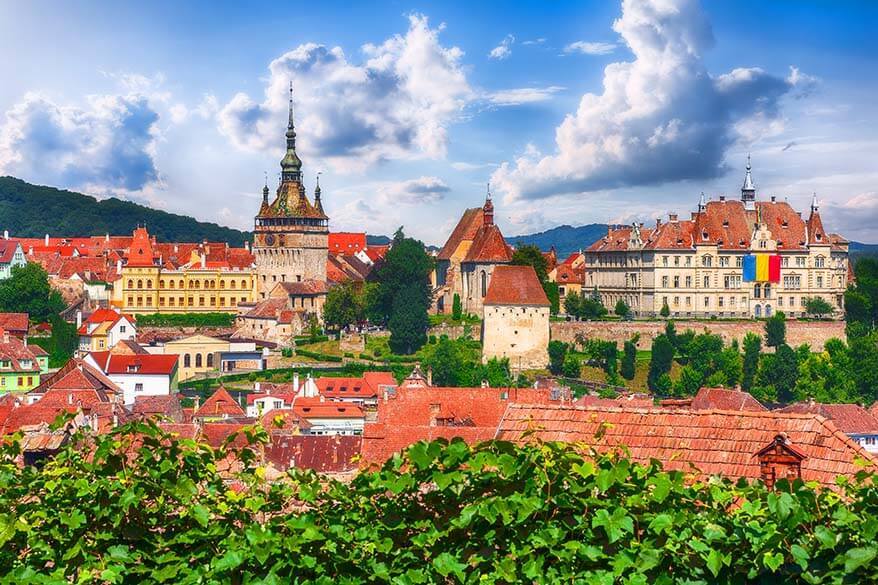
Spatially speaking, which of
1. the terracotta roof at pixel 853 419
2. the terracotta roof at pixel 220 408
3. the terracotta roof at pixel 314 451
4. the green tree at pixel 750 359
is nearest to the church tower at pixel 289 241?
the green tree at pixel 750 359

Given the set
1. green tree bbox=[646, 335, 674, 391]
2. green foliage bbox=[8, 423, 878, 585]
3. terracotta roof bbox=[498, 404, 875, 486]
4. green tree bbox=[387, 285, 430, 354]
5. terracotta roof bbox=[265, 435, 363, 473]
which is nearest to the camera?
green foliage bbox=[8, 423, 878, 585]

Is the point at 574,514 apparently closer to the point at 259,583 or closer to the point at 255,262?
the point at 259,583

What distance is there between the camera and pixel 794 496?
9875 mm

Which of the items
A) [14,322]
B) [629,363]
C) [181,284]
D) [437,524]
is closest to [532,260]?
[629,363]

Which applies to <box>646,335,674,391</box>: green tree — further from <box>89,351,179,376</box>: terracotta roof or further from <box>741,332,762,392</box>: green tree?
<box>89,351,179,376</box>: terracotta roof

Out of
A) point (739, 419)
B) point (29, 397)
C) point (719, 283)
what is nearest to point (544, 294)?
point (719, 283)

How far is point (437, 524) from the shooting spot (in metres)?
10.8

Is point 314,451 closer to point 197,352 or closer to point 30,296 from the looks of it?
point 197,352

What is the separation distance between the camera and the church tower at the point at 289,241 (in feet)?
339

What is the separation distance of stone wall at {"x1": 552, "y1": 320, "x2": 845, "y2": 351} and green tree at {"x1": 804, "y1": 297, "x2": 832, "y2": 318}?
4256 mm

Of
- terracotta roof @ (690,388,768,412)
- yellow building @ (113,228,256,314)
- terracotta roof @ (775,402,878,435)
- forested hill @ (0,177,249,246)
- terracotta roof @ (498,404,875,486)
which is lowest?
terracotta roof @ (775,402,878,435)

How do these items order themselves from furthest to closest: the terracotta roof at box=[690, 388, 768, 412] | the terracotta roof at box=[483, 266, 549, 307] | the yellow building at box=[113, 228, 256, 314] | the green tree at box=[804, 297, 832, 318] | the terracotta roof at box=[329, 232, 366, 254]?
the terracotta roof at box=[329, 232, 366, 254]
the yellow building at box=[113, 228, 256, 314]
the green tree at box=[804, 297, 832, 318]
the terracotta roof at box=[483, 266, 549, 307]
the terracotta roof at box=[690, 388, 768, 412]

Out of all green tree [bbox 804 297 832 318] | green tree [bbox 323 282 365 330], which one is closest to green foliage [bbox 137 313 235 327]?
green tree [bbox 323 282 365 330]

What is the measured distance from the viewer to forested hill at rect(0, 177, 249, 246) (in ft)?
576
